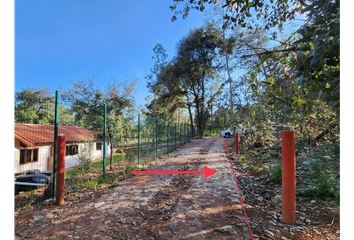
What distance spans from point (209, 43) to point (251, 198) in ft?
67.8

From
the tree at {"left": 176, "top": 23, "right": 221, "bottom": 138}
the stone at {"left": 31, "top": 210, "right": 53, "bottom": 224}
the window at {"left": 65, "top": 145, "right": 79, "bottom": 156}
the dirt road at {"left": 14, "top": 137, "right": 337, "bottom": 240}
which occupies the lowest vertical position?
the stone at {"left": 31, "top": 210, "right": 53, "bottom": 224}

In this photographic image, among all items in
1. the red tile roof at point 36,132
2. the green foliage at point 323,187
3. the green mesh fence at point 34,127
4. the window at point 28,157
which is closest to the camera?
the green foliage at point 323,187

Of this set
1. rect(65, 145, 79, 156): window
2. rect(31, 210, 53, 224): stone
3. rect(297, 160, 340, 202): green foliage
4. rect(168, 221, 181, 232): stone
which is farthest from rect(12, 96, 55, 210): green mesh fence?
rect(297, 160, 340, 202): green foliage

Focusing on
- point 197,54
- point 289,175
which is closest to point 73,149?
point 289,175

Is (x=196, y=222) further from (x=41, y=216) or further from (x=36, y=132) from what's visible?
(x=36, y=132)

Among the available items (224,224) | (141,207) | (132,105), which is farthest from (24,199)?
(132,105)

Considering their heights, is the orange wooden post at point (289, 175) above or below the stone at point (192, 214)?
above

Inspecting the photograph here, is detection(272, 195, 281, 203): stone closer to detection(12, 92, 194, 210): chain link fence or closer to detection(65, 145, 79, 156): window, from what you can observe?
detection(12, 92, 194, 210): chain link fence

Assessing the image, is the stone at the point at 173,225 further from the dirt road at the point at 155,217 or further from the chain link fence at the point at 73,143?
the chain link fence at the point at 73,143

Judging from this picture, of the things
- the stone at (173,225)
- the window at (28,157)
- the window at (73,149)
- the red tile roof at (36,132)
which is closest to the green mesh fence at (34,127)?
the red tile roof at (36,132)

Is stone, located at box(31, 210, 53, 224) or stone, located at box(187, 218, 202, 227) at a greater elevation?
stone, located at box(187, 218, 202, 227)

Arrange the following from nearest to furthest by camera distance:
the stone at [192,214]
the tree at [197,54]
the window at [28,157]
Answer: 1. the stone at [192,214]
2. the window at [28,157]
3. the tree at [197,54]

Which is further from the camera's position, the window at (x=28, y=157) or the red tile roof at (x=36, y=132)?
the window at (x=28, y=157)

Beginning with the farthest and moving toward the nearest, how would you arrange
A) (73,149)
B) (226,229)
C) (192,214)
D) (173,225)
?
(73,149), (192,214), (173,225), (226,229)
